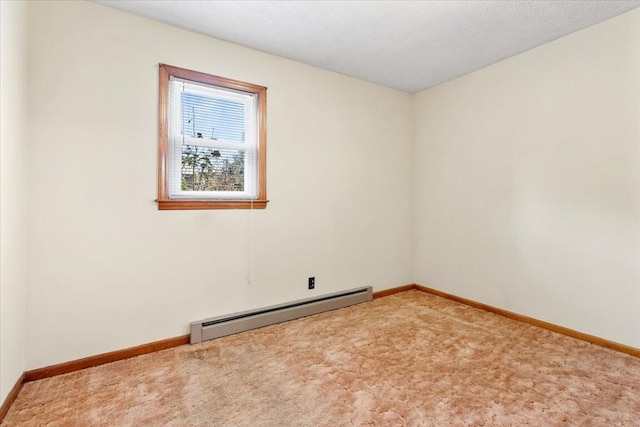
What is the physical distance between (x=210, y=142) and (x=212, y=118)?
21 cm

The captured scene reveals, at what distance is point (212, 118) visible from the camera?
2674mm

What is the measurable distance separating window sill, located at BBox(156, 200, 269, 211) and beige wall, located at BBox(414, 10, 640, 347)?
2.26m

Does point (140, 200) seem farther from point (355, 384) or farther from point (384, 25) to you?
point (384, 25)

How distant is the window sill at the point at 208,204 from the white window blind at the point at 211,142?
7 centimetres

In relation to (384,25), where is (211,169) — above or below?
below

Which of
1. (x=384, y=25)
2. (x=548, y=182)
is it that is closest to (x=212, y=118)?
(x=384, y=25)

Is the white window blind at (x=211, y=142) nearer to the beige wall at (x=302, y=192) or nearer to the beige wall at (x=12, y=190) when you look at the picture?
the beige wall at (x=302, y=192)

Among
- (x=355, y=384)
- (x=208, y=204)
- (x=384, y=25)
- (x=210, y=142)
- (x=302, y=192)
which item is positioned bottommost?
(x=355, y=384)

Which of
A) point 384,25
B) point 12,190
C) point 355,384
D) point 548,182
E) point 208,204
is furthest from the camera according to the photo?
point 548,182

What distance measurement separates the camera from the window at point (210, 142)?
2.45 meters

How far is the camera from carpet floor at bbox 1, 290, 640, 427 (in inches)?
64.6

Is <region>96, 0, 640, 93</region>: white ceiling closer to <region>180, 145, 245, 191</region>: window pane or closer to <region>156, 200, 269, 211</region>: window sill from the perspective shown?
<region>180, 145, 245, 191</region>: window pane

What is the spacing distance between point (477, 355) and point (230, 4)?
3.12 metres

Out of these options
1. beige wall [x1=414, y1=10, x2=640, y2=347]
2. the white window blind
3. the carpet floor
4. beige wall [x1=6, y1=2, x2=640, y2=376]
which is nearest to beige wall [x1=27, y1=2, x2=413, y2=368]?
beige wall [x1=6, y1=2, x2=640, y2=376]
